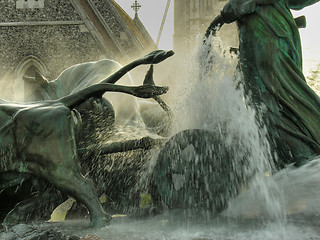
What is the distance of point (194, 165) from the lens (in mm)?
3258

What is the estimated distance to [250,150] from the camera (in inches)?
127

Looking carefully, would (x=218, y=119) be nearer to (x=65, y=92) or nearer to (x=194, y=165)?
(x=194, y=165)

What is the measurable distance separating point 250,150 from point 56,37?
471 inches

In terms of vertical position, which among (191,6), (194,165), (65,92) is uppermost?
(191,6)

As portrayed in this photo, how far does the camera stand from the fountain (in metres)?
3.11

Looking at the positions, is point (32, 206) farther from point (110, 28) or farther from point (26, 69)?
point (110, 28)

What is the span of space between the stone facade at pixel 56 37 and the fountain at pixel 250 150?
1043cm

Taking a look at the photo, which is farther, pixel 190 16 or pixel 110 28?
pixel 190 16

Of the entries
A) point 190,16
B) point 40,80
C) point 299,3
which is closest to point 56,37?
point 40,80

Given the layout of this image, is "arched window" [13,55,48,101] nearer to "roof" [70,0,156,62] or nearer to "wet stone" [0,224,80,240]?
"roof" [70,0,156,62]

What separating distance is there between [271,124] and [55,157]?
4.81 feet


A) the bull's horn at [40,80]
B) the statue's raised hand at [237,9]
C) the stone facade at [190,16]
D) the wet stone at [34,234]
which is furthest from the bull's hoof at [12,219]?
the stone facade at [190,16]

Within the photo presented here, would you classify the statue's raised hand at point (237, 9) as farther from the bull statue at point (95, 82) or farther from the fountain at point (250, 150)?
the bull statue at point (95, 82)

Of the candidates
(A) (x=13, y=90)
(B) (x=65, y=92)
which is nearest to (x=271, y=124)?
(B) (x=65, y=92)
